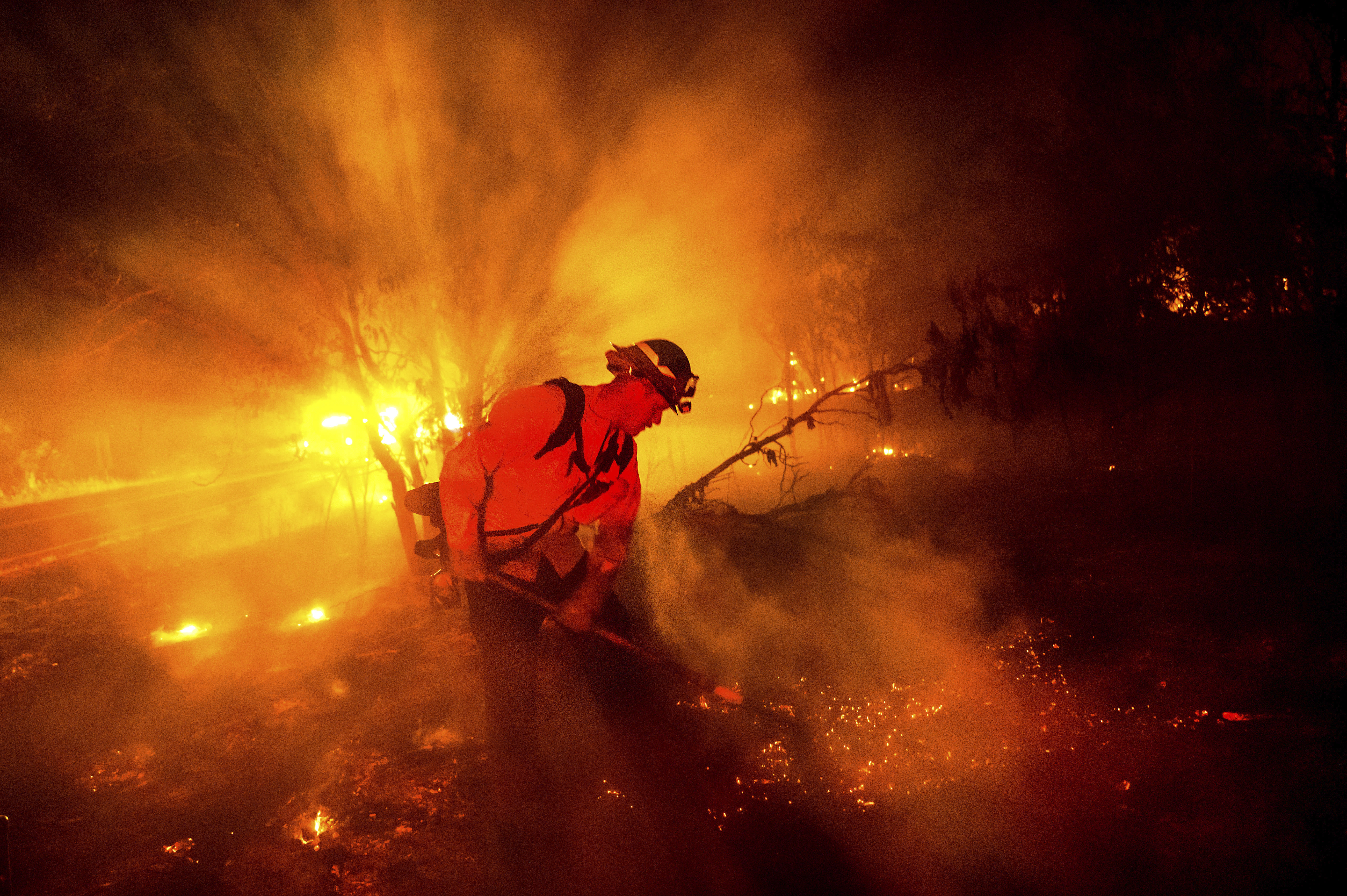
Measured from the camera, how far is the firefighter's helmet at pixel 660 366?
3010 mm

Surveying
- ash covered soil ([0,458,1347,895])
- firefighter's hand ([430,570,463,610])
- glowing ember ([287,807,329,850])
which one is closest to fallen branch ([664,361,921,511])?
ash covered soil ([0,458,1347,895])

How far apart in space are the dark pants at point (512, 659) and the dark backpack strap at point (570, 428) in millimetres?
592

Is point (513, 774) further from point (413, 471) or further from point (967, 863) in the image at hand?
point (413, 471)

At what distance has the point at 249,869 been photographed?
3162mm

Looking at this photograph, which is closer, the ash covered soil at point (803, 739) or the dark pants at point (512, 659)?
the ash covered soil at point (803, 739)

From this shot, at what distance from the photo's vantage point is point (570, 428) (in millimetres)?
3053

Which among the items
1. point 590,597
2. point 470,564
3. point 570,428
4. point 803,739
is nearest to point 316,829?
point 470,564

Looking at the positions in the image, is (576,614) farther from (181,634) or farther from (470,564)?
(181,634)

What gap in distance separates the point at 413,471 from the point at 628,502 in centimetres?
545

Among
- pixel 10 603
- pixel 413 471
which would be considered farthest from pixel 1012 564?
pixel 10 603

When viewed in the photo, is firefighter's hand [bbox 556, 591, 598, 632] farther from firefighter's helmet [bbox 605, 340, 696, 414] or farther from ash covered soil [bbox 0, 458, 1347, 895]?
firefighter's helmet [bbox 605, 340, 696, 414]

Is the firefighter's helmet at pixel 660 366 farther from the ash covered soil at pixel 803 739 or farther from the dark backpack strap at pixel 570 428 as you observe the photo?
the ash covered soil at pixel 803 739

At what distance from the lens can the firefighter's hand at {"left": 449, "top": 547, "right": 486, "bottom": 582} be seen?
308cm

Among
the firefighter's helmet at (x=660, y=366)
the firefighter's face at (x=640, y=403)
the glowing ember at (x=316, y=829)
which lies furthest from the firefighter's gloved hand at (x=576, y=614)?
the glowing ember at (x=316, y=829)
